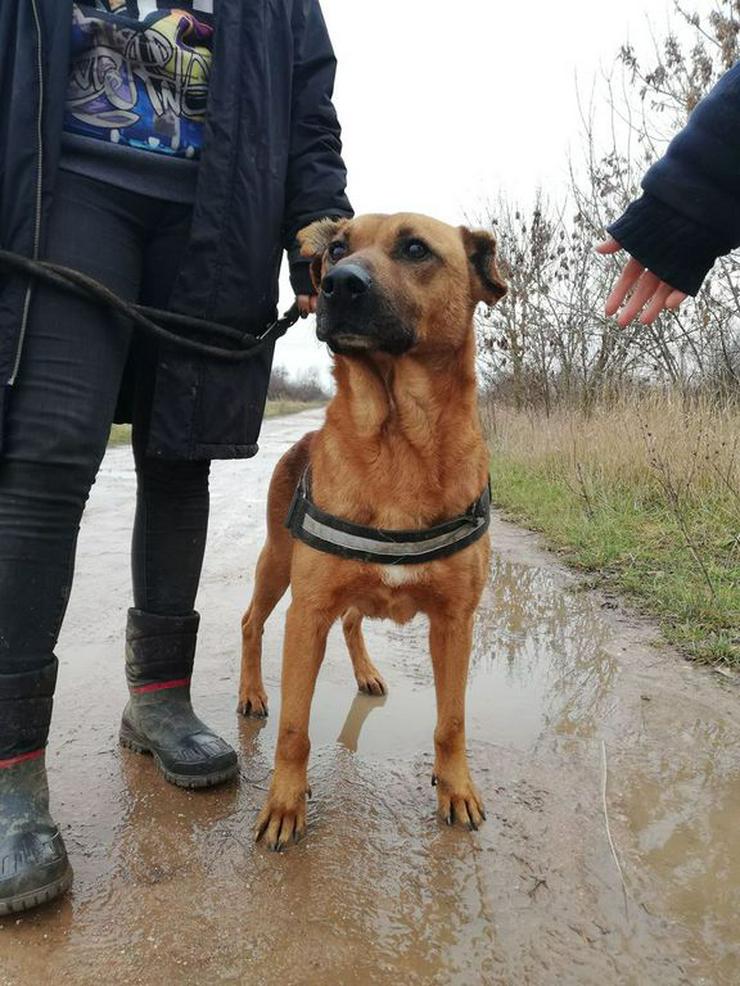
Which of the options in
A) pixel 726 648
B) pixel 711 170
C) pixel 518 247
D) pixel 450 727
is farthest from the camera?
pixel 518 247

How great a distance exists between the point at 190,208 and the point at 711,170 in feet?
4.43

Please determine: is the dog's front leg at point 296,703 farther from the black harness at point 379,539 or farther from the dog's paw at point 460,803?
the dog's paw at point 460,803

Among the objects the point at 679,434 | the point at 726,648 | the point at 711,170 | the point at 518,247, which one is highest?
the point at 518,247

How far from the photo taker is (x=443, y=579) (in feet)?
6.64

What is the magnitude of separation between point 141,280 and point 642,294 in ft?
4.59

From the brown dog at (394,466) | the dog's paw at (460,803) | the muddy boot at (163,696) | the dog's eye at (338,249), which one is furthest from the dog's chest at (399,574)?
the dog's eye at (338,249)

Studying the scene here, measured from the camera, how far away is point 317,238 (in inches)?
90.7

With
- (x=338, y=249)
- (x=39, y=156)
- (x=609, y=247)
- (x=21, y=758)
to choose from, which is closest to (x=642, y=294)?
(x=609, y=247)

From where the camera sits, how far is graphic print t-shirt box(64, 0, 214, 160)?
5.96ft

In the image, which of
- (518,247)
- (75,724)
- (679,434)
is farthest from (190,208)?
(518,247)

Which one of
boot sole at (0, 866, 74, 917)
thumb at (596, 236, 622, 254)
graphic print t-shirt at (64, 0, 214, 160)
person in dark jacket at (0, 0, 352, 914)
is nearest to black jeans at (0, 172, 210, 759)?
person in dark jacket at (0, 0, 352, 914)

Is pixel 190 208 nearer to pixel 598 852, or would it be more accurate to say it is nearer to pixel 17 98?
pixel 17 98

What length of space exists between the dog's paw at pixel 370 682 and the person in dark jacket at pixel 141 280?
0.72 meters

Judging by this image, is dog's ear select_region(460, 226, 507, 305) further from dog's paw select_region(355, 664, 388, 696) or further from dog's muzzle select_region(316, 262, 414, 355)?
dog's paw select_region(355, 664, 388, 696)
